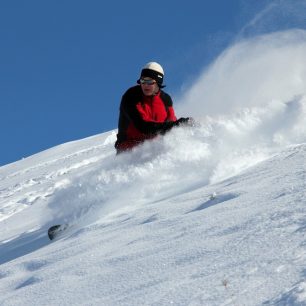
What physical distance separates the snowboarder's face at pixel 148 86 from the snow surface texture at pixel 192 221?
0.68 metres

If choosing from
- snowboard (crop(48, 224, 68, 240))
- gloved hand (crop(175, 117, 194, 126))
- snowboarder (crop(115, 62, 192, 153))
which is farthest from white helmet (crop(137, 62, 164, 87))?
snowboard (crop(48, 224, 68, 240))

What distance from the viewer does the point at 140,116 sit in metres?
6.81

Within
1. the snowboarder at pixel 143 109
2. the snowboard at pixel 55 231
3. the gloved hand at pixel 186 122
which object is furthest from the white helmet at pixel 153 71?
the snowboard at pixel 55 231

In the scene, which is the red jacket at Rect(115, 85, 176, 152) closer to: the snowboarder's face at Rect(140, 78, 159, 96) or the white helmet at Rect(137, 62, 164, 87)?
the snowboarder's face at Rect(140, 78, 159, 96)

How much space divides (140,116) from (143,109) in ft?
0.78

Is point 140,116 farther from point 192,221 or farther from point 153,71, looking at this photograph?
point 192,221

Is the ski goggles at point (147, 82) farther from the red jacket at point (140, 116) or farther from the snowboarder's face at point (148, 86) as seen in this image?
the red jacket at point (140, 116)

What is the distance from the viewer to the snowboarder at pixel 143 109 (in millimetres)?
6762

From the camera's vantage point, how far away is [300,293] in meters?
1.85

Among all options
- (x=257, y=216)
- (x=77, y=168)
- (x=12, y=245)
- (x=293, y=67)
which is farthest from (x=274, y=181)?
(x=77, y=168)

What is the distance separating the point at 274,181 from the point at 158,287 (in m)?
1.48

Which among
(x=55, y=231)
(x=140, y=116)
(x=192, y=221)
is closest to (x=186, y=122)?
(x=140, y=116)

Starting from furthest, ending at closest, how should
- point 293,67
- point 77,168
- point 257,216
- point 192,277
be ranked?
1. point 77,168
2. point 293,67
3. point 257,216
4. point 192,277

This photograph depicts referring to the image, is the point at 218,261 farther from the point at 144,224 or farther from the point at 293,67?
the point at 293,67
